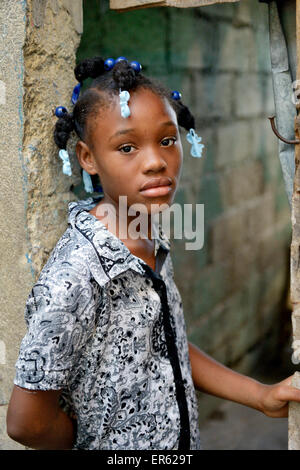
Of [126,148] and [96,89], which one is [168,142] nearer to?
[126,148]

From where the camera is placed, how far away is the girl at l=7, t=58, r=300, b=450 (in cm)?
125

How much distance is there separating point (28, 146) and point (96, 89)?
0.26 m

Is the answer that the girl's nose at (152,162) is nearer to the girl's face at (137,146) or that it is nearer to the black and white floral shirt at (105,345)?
the girl's face at (137,146)

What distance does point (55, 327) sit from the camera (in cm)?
123

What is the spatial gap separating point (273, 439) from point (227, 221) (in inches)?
54.4

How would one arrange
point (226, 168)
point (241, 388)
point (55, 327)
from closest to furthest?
point (55, 327)
point (241, 388)
point (226, 168)

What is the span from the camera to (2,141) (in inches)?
59.2

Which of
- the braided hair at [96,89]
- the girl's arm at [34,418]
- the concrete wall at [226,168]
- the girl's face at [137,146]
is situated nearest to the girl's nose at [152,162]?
the girl's face at [137,146]

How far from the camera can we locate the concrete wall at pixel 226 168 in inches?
98.7

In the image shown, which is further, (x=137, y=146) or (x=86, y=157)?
(x=86, y=157)

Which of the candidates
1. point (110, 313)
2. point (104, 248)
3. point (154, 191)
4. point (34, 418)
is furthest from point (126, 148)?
point (34, 418)

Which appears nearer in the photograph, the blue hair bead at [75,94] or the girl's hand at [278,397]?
the girl's hand at [278,397]
